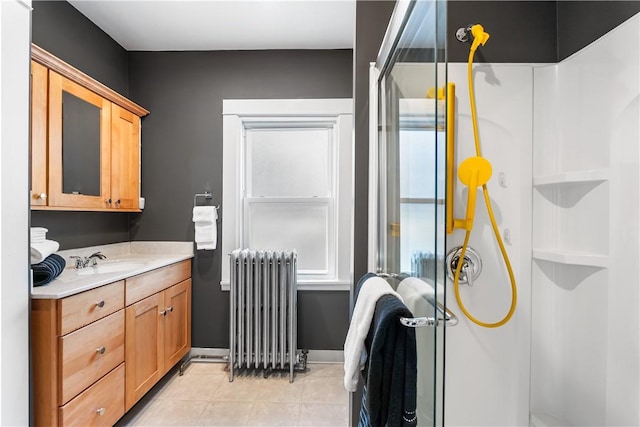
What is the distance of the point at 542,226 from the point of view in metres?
1.54

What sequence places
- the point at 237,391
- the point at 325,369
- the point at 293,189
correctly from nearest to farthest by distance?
the point at 237,391, the point at 325,369, the point at 293,189

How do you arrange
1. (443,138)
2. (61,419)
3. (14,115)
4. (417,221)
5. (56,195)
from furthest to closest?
(56,195)
(61,419)
(14,115)
(417,221)
(443,138)

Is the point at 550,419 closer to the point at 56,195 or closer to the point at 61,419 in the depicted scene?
the point at 61,419

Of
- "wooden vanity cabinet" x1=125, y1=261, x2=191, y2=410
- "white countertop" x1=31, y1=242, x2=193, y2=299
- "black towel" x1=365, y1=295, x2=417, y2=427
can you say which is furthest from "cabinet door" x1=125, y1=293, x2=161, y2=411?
"black towel" x1=365, y1=295, x2=417, y2=427

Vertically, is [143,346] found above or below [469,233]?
below

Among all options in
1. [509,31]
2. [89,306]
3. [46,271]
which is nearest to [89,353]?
[89,306]

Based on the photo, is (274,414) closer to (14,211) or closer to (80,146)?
(14,211)

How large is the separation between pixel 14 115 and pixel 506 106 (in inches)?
79.3

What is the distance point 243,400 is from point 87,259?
1.33m

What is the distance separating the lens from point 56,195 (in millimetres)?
1897

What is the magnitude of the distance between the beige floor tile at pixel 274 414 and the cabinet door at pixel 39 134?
166 centimetres

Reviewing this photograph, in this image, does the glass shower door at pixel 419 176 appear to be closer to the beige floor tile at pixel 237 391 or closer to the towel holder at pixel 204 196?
the beige floor tile at pixel 237 391

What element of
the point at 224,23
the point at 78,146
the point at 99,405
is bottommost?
the point at 99,405

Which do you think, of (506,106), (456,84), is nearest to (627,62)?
(506,106)
